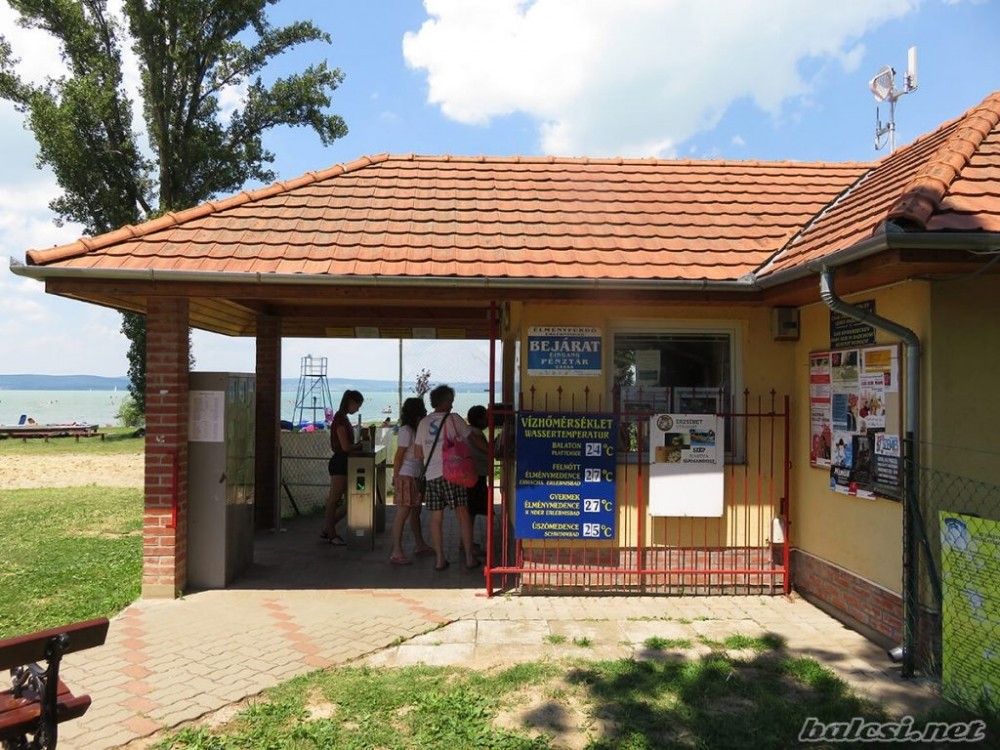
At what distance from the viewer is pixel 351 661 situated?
483 cm

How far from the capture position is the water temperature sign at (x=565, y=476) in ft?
20.6

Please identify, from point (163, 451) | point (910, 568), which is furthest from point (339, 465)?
point (910, 568)

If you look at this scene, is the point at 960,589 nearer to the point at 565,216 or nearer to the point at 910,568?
the point at 910,568

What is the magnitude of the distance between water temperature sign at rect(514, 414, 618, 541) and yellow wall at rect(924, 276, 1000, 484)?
8.24 ft

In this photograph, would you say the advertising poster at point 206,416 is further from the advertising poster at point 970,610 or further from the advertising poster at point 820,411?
the advertising poster at point 970,610

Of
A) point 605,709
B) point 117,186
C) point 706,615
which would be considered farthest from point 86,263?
point 117,186

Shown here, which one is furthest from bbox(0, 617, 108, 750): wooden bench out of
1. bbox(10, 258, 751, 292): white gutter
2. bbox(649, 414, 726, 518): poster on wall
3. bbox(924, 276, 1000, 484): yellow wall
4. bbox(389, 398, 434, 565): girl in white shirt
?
bbox(924, 276, 1000, 484): yellow wall

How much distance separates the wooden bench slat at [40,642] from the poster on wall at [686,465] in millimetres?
4482

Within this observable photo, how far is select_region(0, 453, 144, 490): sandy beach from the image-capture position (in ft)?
48.0

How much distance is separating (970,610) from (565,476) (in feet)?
10.2

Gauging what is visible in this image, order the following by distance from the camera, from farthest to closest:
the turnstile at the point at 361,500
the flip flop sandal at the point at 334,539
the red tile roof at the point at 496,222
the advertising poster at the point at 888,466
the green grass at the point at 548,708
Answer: the flip flop sandal at the point at 334,539
the turnstile at the point at 361,500
the red tile roof at the point at 496,222
the advertising poster at the point at 888,466
the green grass at the point at 548,708

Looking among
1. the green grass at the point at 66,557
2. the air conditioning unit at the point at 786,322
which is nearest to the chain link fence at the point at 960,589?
the air conditioning unit at the point at 786,322

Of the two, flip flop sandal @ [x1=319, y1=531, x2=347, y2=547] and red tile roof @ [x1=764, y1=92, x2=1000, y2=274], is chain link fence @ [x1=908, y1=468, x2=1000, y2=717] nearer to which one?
red tile roof @ [x1=764, y1=92, x2=1000, y2=274]

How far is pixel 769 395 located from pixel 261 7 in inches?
991
